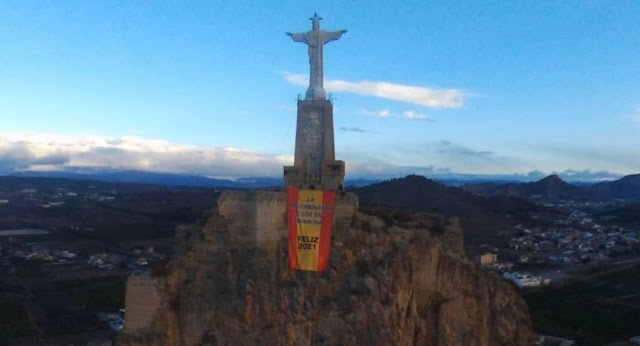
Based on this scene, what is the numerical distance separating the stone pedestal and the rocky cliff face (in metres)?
4.58

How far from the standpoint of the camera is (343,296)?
23.8m

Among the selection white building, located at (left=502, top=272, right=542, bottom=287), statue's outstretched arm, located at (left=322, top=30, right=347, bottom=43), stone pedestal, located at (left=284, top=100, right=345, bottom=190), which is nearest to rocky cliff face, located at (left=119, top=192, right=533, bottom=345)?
stone pedestal, located at (left=284, top=100, right=345, bottom=190)

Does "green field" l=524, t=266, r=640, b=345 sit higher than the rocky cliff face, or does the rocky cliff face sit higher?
the rocky cliff face

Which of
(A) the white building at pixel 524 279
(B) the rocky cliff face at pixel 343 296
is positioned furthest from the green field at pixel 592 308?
(B) the rocky cliff face at pixel 343 296

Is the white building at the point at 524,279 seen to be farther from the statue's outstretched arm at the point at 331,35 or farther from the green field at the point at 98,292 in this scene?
the statue's outstretched arm at the point at 331,35

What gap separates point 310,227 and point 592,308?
1671 inches

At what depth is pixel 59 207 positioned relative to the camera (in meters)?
144

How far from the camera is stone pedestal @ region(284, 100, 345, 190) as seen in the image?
2928cm

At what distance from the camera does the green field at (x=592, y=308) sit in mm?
50062

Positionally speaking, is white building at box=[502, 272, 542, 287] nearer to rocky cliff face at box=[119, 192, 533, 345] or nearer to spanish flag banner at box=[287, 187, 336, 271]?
rocky cliff face at box=[119, 192, 533, 345]

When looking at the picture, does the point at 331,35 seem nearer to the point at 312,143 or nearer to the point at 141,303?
the point at 312,143

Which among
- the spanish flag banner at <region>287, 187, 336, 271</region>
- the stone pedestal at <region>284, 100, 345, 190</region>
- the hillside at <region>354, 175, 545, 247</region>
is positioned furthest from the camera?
the hillside at <region>354, 175, 545, 247</region>

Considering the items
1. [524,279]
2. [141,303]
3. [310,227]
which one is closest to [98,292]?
[524,279]

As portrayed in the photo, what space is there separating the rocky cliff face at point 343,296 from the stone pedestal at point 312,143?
4.58 metres
